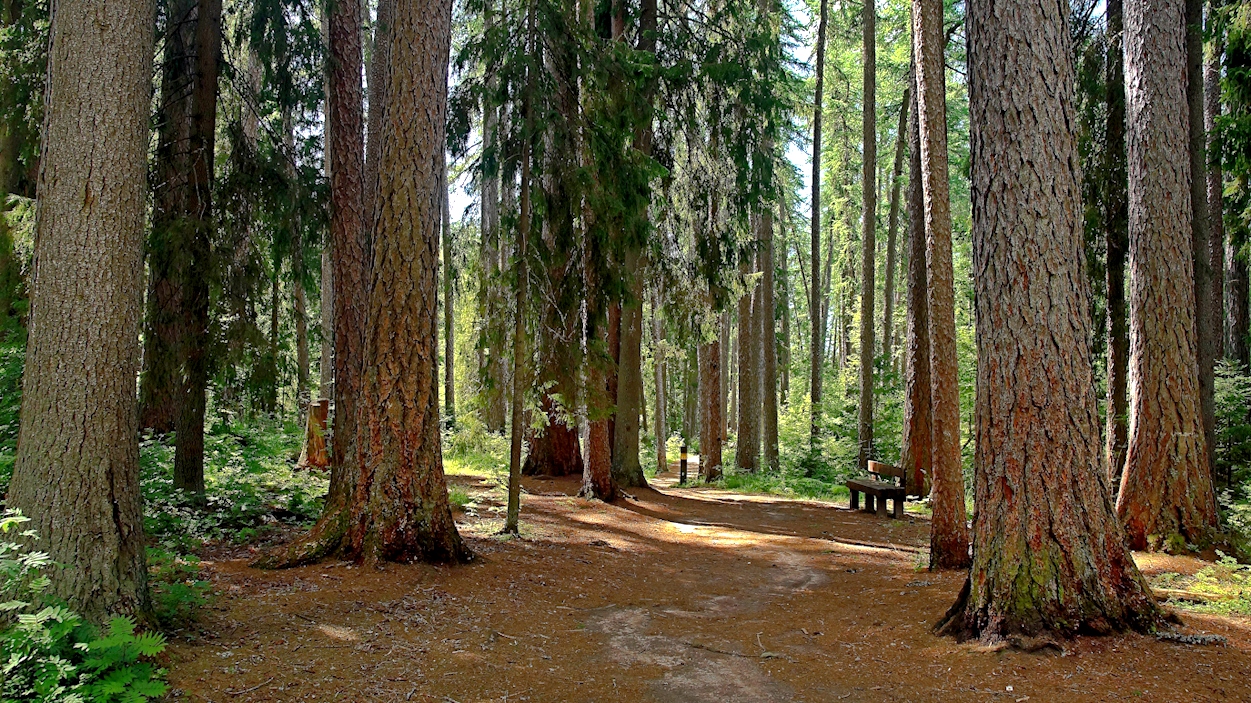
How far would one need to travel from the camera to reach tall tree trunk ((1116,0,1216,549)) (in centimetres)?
732

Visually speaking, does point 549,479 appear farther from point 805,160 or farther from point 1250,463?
point 805,160

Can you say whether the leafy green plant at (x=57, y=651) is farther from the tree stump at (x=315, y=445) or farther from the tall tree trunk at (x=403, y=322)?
the tree stump at (x=315, y=445)

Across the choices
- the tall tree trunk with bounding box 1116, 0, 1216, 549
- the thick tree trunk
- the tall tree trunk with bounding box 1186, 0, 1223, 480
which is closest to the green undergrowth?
the tall tree trunk with bounding box 1116, 0, 1216, 549

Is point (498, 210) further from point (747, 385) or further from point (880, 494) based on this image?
point (747, 385)

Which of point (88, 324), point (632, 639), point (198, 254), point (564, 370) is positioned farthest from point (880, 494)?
point (88, 324)

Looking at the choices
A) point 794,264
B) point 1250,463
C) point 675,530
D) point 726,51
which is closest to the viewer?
point 675,530

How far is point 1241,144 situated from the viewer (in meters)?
9.63

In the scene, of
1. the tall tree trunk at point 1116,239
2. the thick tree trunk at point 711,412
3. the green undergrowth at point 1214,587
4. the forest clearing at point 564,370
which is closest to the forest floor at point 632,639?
the forest clearing at point 564,370

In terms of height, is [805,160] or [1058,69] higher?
[805,160]

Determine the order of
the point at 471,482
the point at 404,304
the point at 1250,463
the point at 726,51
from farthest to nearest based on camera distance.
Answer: the point at 471,482
the point at 726,51
the point at 1250,463
the point at 404,304

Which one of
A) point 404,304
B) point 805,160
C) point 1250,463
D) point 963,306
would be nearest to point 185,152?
point 404,304

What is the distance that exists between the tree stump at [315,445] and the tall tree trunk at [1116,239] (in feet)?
35.2

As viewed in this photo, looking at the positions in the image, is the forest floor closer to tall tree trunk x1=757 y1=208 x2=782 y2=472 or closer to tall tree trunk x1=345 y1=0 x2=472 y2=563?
tall tree trunk x1=345 y1=0 x2=472 y2=563

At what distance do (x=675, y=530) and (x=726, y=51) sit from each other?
25.3 feet
